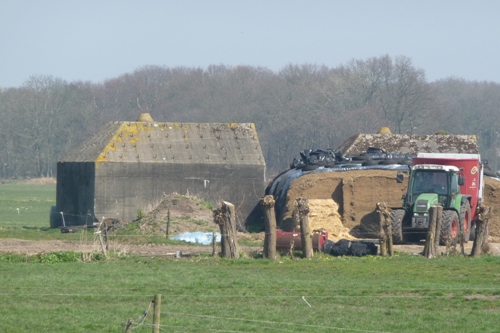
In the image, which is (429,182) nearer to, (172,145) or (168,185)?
(168,185)

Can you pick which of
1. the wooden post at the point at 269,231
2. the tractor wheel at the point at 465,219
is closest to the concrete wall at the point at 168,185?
the tractor wheel at the point at 465,219

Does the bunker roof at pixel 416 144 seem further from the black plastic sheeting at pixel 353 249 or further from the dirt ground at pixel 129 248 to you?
the black plastic sheeting at pixel 353 249

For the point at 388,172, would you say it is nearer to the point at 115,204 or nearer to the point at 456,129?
the point at 115,204

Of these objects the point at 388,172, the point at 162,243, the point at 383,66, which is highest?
the point at 383,66

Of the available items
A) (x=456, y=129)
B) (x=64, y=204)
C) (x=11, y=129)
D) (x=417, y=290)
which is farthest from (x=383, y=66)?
(x=417, y=290)

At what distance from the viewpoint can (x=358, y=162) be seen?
38531 millimetres

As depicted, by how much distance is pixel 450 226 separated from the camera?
2914 cm

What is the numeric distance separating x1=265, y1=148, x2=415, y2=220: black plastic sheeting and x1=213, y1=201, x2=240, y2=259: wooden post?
411 inches

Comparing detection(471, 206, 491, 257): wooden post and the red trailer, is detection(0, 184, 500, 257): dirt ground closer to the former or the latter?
the red trailer

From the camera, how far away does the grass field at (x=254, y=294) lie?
50.8 feet

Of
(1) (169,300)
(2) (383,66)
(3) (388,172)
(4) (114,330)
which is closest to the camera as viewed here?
(4) (114,330)

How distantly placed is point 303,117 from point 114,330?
102m

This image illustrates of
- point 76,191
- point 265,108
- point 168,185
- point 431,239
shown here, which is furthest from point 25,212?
point 265,108

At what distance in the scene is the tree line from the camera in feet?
364
